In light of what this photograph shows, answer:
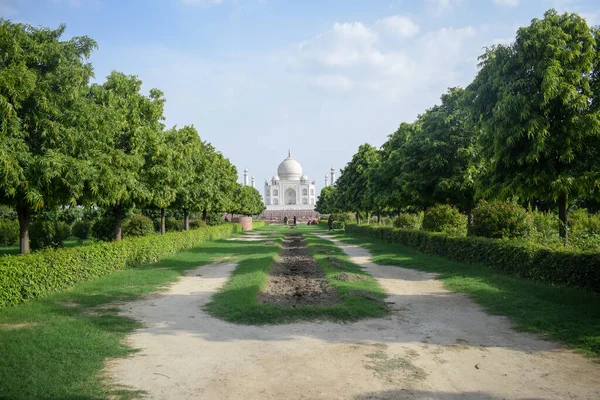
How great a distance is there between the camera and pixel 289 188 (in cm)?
12875

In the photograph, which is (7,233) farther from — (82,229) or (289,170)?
(289,170)

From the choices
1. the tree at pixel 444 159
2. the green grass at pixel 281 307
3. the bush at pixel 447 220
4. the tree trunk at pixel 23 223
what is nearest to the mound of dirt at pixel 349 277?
the green grass at pixel 281 307

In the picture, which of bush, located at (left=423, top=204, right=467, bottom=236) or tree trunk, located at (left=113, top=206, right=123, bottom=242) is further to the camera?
bush, located at (left=423, top=204, right=467, bottom=236)

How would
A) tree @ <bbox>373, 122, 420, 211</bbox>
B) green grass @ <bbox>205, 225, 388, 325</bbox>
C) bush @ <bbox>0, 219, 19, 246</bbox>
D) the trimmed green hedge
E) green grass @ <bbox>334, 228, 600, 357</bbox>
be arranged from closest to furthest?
green grass @ <bbox>334, 228, 600, 357</bbox> < green grass @ <bbox>205, 225, 388, 325</bbox> < the trimmed green hedge < tree @ <bbox>373, 122, 420, 211</bbox> < bush @ <bbox>0, 219, 19, 246</bbox>

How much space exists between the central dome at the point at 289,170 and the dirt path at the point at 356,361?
120623 mm

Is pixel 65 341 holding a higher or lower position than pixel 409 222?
lower

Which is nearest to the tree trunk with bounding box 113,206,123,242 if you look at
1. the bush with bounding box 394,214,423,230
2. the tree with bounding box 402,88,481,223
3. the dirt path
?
the dirt path

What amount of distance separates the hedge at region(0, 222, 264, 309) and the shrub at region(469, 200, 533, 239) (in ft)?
37.5

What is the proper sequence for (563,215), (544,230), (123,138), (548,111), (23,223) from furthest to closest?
(123,138), (544,230), (563,215), (548,111), (23,223)

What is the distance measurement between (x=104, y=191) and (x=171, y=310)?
4646 millimetres

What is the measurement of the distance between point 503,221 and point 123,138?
41.9 ft

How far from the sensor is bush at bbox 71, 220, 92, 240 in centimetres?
3238

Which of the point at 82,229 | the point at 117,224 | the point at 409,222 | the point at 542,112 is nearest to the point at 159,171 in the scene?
the point at 117,224

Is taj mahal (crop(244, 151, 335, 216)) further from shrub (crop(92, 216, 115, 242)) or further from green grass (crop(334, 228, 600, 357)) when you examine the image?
green grass (crop(334, 228, 600, 357))
